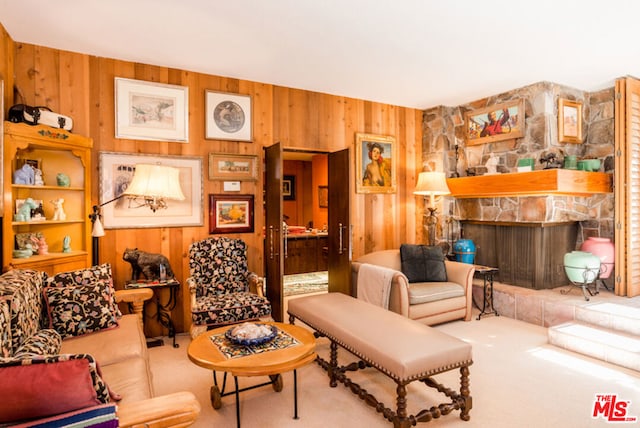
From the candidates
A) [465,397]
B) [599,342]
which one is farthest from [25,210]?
[599,342]

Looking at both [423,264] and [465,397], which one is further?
[423,264]

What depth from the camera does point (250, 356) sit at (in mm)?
2314

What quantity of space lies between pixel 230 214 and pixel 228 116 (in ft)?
3.67

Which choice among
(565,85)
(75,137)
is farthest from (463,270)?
(75,137)

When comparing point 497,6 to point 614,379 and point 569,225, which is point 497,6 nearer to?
point 614,379

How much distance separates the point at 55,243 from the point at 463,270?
14.0ft

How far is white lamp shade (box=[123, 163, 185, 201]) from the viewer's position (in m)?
3.42

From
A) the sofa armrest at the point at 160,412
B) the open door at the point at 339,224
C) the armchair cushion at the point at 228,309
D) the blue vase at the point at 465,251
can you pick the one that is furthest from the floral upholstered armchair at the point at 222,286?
the blue vase at the point at 465,251

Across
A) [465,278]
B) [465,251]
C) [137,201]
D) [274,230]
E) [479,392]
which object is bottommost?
[479,392]

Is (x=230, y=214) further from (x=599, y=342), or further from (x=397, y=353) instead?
(x=599, y=342)

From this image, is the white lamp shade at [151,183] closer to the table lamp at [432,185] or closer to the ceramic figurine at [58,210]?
the ceramic figurine at [58,210]

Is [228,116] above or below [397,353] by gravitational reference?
above

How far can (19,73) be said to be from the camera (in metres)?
3.46

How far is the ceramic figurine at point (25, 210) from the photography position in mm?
3152
